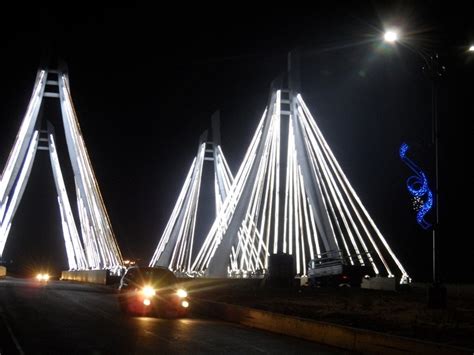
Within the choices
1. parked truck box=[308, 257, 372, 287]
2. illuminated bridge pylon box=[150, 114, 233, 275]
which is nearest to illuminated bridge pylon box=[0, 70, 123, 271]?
illuminated bridge pylon box=[150, 114, 233, 275]

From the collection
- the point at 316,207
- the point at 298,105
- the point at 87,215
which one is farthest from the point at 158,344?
the point at 87,215

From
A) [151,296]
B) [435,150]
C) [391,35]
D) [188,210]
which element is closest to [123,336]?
[151,296]

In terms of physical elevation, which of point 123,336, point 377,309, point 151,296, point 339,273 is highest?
point 339,273

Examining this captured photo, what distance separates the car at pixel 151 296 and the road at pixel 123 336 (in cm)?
43

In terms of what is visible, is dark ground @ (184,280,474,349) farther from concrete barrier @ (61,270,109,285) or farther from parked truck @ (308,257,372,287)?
concrete barrier @ (61,270,109,285)

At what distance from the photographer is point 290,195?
3741 centimetres

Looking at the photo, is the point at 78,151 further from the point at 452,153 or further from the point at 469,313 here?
the point at 469,313

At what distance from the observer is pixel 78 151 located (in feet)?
149

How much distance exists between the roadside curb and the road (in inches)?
14.8

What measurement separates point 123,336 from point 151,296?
215 inches

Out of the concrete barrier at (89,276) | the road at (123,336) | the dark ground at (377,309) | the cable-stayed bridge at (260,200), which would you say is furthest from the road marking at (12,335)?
the concrete barrier at (89,276)

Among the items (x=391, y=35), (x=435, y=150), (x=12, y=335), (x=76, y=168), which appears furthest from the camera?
(x=76, y=168)

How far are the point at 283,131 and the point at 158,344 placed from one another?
26.8 meters

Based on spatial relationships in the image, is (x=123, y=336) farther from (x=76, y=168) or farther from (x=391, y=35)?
(x=76, y=168)
